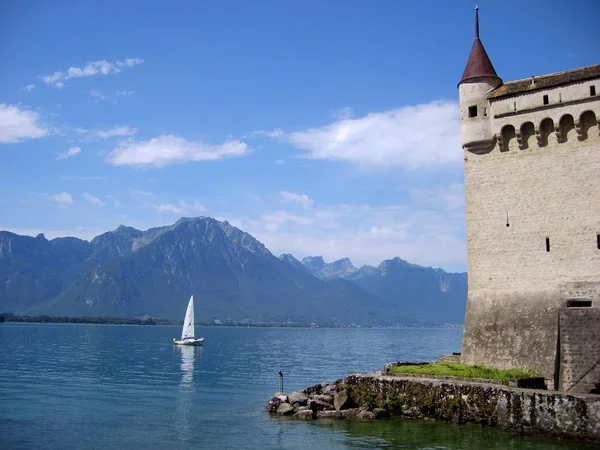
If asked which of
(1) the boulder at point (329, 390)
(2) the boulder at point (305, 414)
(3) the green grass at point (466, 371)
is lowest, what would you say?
(2) the boulder at point (305, 414)

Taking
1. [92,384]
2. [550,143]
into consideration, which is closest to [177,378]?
[92,384]

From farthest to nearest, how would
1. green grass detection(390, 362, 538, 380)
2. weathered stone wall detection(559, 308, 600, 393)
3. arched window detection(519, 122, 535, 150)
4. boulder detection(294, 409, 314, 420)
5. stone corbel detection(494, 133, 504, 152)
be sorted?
stone corbel detection(494, 133, 504, 152) → boulder detection(294, 409, 314, 420) → arched window detection(519, 122, 535, 150) → green grass detection(390, 362, 538, 380) → weathered stone wall detection(559, 308, 600, 393)

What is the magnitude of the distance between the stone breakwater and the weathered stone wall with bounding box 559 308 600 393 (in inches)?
105

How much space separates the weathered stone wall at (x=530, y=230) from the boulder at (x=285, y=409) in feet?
33.2

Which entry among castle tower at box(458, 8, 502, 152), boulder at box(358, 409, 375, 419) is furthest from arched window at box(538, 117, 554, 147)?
boulder at box(358, 409, 375, 419)

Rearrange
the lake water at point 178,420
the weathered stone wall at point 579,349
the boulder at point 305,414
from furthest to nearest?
the boulder at point 305,414 < the weathered stone wall at point 579,349 < the lake water at point 178,420

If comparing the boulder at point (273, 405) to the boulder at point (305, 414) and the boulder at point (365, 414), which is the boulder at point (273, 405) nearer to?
the boulder at point (305, 414)

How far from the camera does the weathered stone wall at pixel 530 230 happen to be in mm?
30281

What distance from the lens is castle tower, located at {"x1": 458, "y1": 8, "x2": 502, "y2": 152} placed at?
34.2 meters

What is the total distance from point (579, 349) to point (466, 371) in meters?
5.48

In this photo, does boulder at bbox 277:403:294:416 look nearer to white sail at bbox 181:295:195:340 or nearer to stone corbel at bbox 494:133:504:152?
stone corbel at bbox 494:133:504:152

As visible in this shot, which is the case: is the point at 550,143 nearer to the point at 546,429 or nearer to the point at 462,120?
the point at 462,120

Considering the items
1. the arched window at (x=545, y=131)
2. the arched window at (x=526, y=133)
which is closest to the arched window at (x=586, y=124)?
the arched window at (x=545, y=131)

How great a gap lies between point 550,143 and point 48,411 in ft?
109
